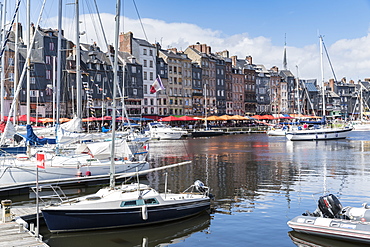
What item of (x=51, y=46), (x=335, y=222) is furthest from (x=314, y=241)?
(x=51, y=46)

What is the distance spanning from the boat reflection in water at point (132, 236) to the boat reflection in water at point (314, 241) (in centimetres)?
395

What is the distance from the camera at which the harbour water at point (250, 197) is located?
1670 centimetres

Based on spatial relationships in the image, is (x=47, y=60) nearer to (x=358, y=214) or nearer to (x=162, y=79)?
(x=162, y=79)

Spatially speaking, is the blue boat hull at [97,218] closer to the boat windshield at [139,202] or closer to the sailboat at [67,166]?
the boat windshield at [139,202]

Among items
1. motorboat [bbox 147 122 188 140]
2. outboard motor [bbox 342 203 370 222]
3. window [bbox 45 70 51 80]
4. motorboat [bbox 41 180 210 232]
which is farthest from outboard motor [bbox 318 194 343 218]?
window [bbox 45 70 51 80]

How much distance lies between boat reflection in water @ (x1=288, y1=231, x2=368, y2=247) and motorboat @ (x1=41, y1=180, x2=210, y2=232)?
548 cm

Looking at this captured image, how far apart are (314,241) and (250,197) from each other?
7.94 metres

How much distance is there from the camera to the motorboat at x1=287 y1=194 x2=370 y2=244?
15.3 m

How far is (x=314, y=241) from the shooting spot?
16.1 metres

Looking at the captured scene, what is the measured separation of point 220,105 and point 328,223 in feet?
357

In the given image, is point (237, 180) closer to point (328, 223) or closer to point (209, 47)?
point (328, 223)

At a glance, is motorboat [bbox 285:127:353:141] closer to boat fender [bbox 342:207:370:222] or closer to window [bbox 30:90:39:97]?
window [bbox 30:90:39:97]

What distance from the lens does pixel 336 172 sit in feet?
108

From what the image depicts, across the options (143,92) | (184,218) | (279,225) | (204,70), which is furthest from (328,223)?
(204,70)
